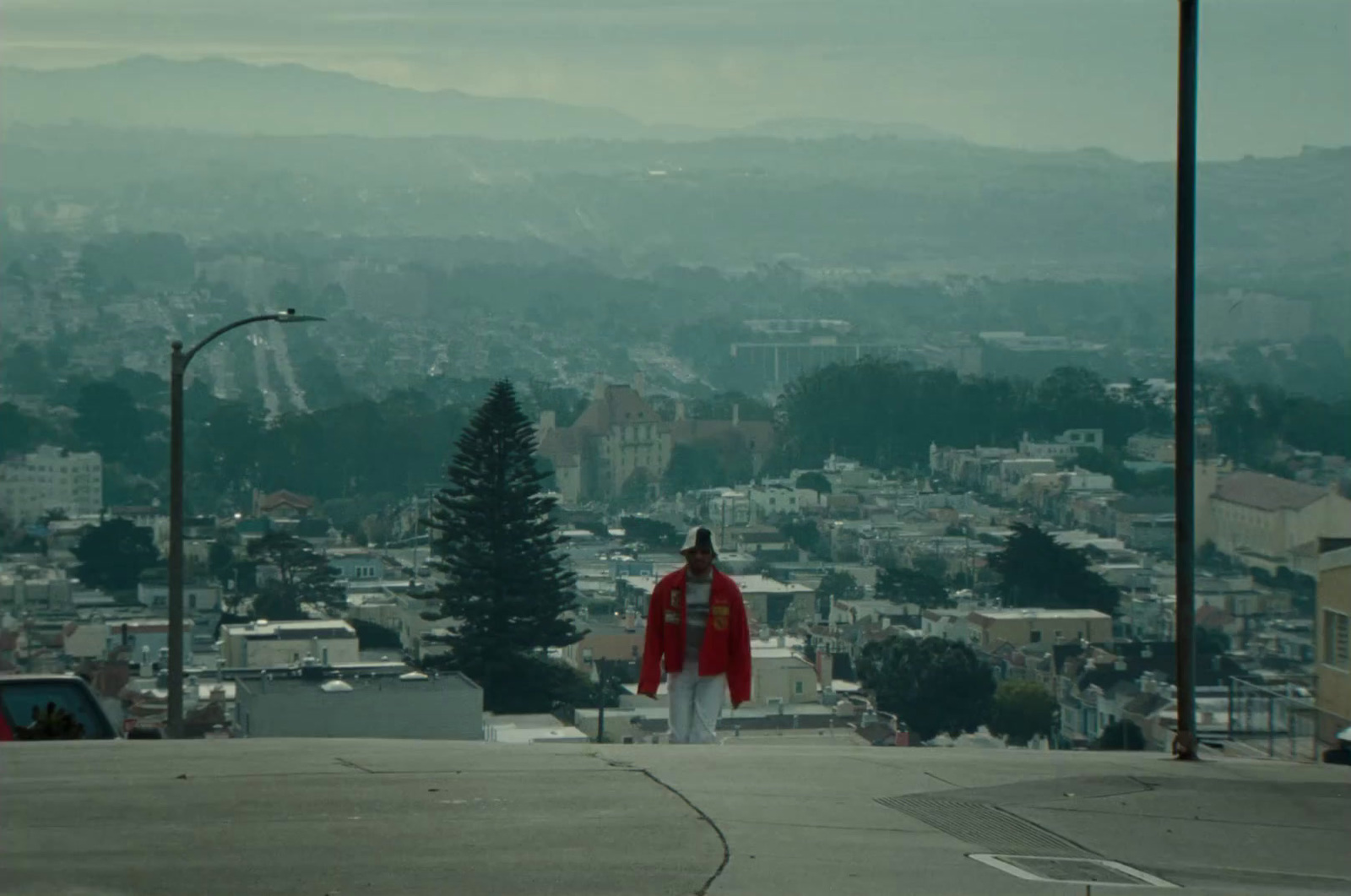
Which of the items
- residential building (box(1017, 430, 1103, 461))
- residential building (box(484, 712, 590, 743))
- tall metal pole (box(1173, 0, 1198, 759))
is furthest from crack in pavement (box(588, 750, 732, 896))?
residential building (box(1017, 430, 1103, 461))

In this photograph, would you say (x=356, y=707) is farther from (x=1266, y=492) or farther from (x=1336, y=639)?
(x=1266, y=492)

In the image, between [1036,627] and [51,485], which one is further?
[51,485]

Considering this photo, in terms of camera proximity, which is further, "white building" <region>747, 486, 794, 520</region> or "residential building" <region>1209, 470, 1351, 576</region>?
"white building" <region>747, 486, 794, 520</region>

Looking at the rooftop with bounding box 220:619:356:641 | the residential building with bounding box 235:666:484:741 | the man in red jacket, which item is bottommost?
the residential building with bounding box 235:666:484:741

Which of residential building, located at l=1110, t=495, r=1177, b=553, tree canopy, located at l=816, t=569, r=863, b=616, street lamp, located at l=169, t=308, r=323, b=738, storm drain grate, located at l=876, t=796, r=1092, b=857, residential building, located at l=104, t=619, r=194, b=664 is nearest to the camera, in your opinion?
storm drain grate, located at l=876, t=796, r=1092, b=857

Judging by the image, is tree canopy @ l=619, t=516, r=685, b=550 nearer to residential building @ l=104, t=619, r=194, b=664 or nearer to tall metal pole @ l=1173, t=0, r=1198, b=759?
residential building @ l=104, t=619, r=194, b=664

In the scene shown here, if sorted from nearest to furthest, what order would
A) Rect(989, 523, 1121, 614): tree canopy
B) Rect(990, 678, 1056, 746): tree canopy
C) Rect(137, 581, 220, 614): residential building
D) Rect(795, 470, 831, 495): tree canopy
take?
Rect(990, 678, 1056, 746): tree canopy
Rect(989, 523, 1121, 614): tree canopy
Rect(137, 581, 220, 614): residential building
Rect(795, 470, 831, 495): tree canopy

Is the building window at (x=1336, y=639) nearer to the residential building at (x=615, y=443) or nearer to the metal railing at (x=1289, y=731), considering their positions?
the metal railing at (x=1289, y=731)

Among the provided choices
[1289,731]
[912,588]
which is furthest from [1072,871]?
[912,588]
